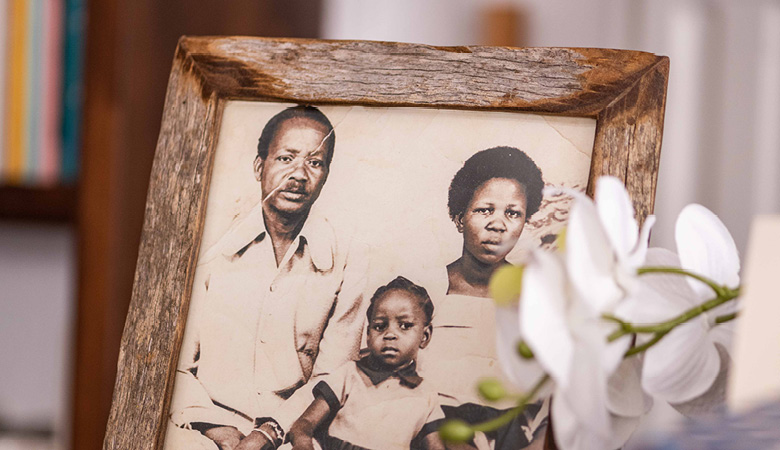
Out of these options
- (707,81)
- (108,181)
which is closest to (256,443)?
(108,181)

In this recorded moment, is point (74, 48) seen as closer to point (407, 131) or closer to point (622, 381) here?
point (407, 131)

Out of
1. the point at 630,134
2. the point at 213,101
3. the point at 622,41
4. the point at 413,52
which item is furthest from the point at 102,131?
the point at 622,41

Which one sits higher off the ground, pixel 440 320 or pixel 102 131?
pixel 102 131

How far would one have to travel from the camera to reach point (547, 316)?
0.29m

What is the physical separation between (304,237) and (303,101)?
0.35 feet

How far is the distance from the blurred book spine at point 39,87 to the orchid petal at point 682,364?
84 centimetres

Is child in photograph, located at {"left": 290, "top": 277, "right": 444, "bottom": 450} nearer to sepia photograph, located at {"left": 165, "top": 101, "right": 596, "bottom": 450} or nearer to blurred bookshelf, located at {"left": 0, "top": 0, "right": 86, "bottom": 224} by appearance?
sepia photograph, located at {"left": 165, "top": 101, "right": 596, "bottom": 450}

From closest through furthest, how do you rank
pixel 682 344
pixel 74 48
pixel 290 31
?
pixel 682 344, pixel 74 48, pixel 290 31

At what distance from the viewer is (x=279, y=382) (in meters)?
0.46

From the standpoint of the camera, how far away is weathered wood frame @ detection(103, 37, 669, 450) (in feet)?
1.45

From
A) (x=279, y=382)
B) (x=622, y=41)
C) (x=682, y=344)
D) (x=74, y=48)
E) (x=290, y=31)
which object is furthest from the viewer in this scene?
(x=622, y=41)

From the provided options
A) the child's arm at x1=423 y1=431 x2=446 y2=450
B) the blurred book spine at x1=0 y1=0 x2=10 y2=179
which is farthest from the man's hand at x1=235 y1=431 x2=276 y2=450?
the blurred book spine at x1=0 y1=0 x2=10 y2=179

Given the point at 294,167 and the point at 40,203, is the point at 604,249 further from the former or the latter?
the point at 40,203

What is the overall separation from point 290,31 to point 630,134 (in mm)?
826
